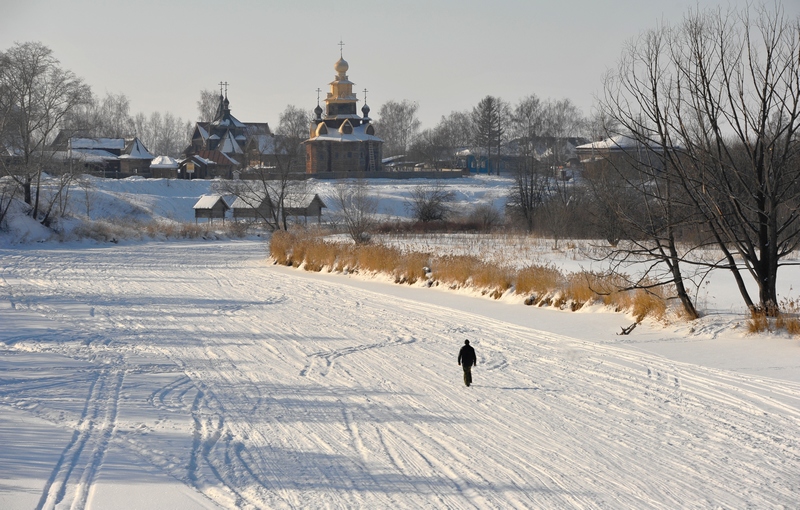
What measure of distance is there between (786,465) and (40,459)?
7368 mm

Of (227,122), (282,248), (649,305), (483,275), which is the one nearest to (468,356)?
(649,305)

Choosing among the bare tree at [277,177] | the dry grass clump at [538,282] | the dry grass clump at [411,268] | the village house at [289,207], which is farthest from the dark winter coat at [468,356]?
the village house at [289,207]

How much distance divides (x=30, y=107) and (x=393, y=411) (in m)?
48.7

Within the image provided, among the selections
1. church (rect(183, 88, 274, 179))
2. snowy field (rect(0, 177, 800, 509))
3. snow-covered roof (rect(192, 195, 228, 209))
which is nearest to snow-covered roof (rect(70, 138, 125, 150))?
church (rect(183, 88, 274, 179))

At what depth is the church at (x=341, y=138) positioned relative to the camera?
316ft

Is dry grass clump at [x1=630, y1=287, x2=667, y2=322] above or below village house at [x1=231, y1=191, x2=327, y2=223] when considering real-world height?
below

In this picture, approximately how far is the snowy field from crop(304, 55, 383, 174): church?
79489mm

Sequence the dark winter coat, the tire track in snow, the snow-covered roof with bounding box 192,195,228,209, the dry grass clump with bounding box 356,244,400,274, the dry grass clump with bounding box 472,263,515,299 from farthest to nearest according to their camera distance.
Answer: the snow-covered roof with bounding box 192,195,228,209 < the dry grass clump with bounding box 356,244,400,274 < the dry grass clump with bounding box 472,263,515,299 < the dark winter coat < the tire track in snow

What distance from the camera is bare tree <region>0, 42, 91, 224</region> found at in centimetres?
4844

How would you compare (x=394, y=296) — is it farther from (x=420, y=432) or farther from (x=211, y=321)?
(x=420, y=432)

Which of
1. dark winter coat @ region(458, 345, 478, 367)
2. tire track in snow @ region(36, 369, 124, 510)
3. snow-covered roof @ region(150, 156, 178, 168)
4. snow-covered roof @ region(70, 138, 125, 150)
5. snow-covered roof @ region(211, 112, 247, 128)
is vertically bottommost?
tire track in snow @ region(36, 369, 124, 510)

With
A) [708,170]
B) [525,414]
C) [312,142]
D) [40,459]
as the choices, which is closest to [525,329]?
[708,170]

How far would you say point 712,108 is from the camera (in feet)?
45.2

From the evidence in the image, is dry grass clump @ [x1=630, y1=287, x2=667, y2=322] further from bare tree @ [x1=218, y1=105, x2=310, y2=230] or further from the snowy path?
bare tree @ [x1=218, y1=105, x2=310, y2=230]
